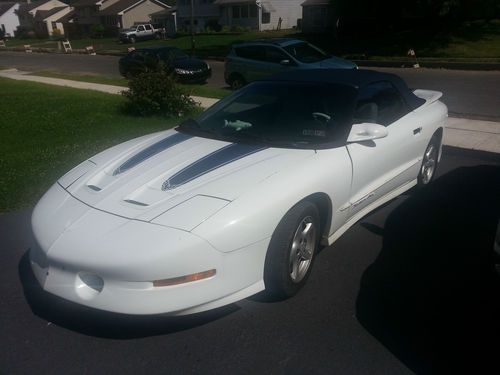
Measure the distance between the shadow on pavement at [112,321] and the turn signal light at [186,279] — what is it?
381mm

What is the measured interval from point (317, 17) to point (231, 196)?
41.6 m

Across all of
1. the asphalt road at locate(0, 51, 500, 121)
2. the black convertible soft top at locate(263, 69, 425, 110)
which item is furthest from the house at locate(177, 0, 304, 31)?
the black convertible soft top at locate(263, 69, 425, 110)

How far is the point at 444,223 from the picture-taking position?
15.0ft

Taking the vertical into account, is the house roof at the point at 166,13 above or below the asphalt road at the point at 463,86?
below

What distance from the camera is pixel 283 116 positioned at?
13.4 feet

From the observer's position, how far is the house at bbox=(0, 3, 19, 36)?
77750 millimetres

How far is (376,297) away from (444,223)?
1.67 metres

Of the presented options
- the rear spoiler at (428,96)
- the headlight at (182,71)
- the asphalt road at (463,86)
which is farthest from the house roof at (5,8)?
the rear spoiler at (428,96)

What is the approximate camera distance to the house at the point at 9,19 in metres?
77.8

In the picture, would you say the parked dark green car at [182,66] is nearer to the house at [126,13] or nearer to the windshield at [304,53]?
the windshield at [304,53]

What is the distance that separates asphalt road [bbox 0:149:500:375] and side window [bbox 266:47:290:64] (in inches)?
410

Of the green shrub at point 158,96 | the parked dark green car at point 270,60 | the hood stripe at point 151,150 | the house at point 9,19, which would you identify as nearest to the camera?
the hood stripe at point 151,150

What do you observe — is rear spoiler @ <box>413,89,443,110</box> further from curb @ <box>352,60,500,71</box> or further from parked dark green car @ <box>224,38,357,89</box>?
curb @ <box>352,60,500,71</box>

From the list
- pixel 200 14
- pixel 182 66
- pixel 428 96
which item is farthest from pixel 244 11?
pixel 428 96
